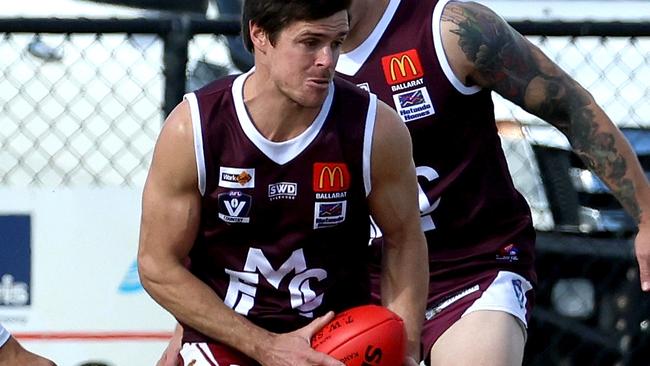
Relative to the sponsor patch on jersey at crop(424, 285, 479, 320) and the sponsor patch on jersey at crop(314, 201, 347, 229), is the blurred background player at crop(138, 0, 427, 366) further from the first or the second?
the sponsor patch on jersey at crop(424, 285, 479, 320)

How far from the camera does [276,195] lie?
396 cm

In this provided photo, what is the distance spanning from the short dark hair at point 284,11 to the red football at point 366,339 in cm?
78

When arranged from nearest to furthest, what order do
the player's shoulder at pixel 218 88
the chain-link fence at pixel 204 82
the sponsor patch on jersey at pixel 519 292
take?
the player's shoulder at pixel 218 88 → the sponsor patch on jersey at pixel 519 292 → the chain-link fence at pixel 204 82

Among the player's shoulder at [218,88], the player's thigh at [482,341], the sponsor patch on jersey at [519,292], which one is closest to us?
the player's shoulder at [218,88]

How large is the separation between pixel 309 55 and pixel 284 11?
0.43 feet

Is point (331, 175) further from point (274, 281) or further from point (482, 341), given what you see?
point (482, 341)

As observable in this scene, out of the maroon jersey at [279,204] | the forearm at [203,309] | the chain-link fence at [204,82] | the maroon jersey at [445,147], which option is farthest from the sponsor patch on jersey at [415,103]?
the chain-link fence at [204,82]

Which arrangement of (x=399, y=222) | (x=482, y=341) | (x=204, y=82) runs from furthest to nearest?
(x=204, y=82) → (x=482, y=341) → (x=399, y=222)

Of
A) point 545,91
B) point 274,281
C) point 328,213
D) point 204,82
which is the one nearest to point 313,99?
point 328,213

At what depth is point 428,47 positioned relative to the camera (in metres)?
4.65

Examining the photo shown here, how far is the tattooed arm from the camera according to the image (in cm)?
461

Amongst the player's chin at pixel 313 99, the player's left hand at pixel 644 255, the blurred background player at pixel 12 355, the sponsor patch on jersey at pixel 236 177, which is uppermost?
the player's chin at pixel 313 99

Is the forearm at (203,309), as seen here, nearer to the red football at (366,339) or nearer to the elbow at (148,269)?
the elbow at (148,269)

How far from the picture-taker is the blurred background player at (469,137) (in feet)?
15.1
